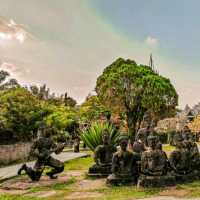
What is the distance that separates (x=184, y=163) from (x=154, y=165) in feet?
4.29

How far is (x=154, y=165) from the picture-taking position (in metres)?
9.87

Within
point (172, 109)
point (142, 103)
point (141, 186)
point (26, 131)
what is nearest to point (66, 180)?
point (141, 186)

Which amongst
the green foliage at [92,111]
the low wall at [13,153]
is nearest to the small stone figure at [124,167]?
the low wall at [13,153]

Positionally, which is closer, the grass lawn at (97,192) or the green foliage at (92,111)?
the grass lawn at (97,192)

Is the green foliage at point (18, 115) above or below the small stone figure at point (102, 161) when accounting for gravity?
above

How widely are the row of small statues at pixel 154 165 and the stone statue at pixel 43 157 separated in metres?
2.01

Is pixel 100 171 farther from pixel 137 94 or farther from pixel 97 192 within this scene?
pixel 137 94

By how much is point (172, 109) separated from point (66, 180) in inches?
957

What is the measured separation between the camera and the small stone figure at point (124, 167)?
10.2 metres

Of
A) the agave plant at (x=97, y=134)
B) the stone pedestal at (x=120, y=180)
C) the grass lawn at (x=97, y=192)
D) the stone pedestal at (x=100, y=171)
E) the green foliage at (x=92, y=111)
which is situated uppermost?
the green foliage at (x=92, y=111)

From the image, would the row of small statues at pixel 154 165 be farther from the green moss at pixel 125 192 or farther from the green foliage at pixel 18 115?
the green foliage at pixel 18 115

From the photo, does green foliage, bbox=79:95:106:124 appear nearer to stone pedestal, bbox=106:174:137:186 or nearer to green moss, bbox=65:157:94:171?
green moss, bbox=65:157:94:171

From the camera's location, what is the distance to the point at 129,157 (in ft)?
34.9

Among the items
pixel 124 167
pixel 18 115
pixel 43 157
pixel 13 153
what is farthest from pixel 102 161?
pixel 18 115
